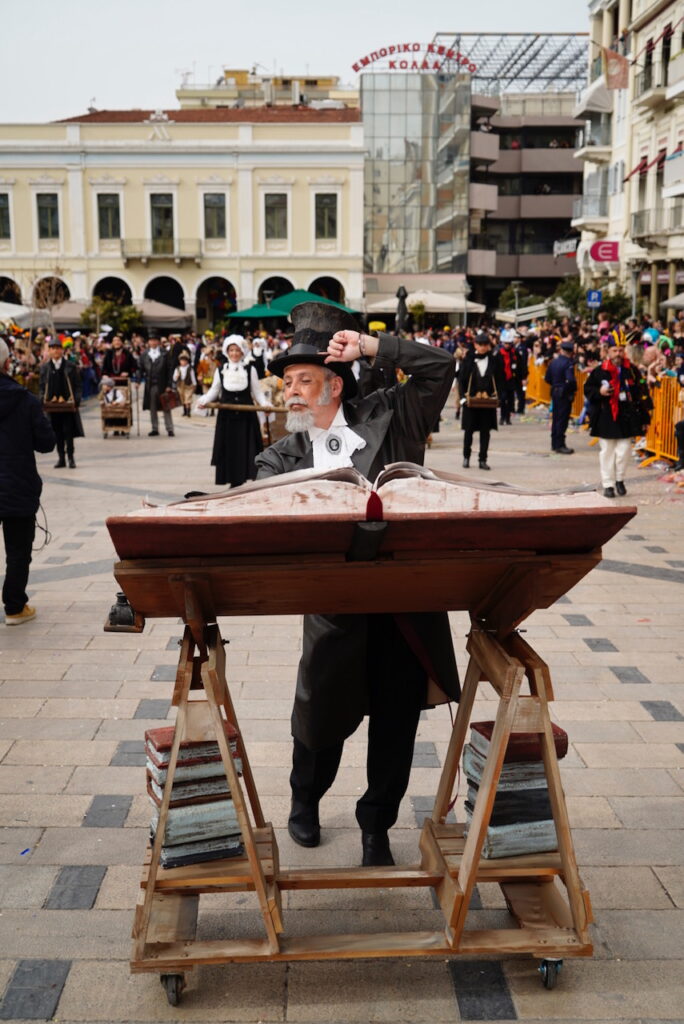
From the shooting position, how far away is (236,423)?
38.3ft

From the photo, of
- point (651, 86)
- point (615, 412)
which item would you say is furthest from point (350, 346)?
point (651, 86)

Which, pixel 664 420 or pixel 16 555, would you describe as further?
pixel 664 420

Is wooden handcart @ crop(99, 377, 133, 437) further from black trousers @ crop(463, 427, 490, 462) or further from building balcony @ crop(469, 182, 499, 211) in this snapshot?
building balcony @ crop(469, 182, 499, 211)

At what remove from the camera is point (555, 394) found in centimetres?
1591

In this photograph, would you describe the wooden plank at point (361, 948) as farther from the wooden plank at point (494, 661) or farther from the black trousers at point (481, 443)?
the black trousers at point (481, 443)

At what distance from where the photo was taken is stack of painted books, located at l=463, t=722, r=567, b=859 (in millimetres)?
2885

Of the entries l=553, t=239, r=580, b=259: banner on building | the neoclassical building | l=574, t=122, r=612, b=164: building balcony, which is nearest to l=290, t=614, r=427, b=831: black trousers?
l=574, t=122, r=612, b=164: building balcony

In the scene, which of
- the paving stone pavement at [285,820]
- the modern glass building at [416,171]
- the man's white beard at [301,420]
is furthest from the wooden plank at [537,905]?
the modern glass building at [416,171]

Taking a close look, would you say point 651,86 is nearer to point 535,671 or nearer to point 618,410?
point 618,410

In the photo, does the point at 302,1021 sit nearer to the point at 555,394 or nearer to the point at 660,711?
the point at 660,711

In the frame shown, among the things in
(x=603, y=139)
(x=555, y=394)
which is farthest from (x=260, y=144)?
(x=555, y=394)

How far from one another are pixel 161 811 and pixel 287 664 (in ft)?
10.1

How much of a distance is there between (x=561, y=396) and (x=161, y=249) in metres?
36.1

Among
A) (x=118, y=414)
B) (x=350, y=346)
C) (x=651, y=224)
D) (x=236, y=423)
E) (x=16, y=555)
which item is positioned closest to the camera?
(x=350, y=346)
